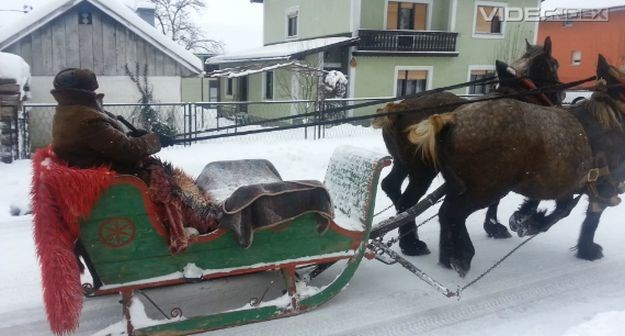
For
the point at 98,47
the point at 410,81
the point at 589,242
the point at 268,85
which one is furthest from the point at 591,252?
the point at 268,85

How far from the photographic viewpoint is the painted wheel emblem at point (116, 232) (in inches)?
113

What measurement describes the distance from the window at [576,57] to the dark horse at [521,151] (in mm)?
27790

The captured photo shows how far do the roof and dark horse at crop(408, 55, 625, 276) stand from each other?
30.1 feet

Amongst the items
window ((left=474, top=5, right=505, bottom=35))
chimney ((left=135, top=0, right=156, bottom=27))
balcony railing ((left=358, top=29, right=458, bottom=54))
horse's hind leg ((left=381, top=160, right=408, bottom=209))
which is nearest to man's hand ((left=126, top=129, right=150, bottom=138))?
horse's hind leg ((left=381, top=160, right=408, bottom=209))

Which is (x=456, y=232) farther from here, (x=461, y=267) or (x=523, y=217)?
(x=523, y=217)

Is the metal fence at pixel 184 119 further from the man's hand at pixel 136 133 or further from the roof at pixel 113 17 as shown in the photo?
the man's hand at pixel 136 133

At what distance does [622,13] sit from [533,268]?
1099 inches

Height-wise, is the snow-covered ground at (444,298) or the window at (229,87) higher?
the window at (229,87)

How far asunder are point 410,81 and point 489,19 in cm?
468

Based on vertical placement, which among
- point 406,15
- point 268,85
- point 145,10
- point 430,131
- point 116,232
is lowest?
point 116,232

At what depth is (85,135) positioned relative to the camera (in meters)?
2.88

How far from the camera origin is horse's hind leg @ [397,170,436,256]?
4727 millimetres

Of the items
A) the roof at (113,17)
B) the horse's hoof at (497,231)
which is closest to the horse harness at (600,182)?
the horse's hoof at (497,231)

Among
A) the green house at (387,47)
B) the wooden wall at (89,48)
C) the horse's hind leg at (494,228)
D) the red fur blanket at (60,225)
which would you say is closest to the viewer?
the red fur blanket at (60,225)
